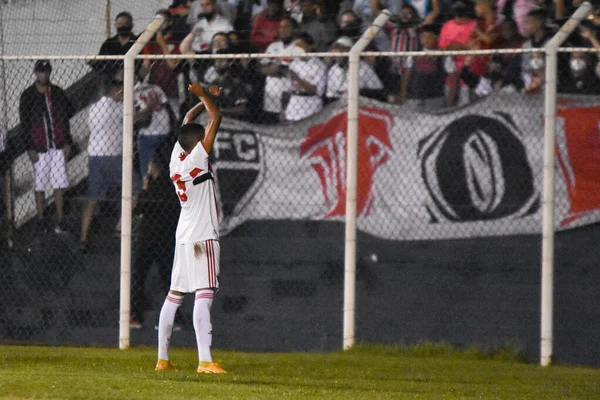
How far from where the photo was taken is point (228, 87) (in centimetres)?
1133

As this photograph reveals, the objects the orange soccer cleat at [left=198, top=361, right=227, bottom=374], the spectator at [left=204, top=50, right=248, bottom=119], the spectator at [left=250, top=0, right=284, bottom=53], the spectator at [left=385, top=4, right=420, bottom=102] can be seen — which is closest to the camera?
the orange soccer cleat at [left=198, top=361, right=227, bottom=374]

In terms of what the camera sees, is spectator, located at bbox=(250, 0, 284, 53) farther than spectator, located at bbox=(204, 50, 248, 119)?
Yes

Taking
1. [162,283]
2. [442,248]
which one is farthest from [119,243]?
[442,248]

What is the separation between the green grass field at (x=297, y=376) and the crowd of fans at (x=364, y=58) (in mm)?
2437

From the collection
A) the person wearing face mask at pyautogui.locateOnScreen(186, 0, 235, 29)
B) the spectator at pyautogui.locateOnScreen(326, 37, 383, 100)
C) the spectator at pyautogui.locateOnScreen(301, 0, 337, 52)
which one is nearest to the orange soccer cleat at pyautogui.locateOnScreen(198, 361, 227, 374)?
the spectator at pyautogui.locateOnScreen(326, 37, 383, 100)

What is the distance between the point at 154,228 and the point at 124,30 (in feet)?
6.52

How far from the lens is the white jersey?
8.41 m

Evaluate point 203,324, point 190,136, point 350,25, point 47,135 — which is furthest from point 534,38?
point 47,135

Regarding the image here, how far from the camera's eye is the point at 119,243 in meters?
11.6

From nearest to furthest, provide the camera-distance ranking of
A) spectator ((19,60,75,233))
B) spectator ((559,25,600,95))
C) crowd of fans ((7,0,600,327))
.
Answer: spectator ((559,25,600,95)) → crowd of fans ((7,0,600,327)) → spectator ((19,60,75,233))

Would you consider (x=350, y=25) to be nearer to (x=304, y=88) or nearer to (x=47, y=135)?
(x=304, y=88)

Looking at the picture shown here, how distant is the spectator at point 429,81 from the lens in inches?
425

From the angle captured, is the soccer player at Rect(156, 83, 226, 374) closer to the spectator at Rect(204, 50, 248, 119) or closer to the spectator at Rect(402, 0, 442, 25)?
the spectator at Rect(204, 50, 248, 119)

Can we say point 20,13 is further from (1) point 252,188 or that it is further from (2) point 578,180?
(2) point 578,180
